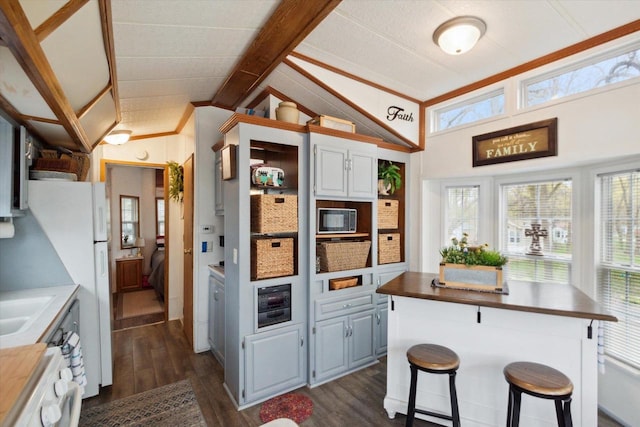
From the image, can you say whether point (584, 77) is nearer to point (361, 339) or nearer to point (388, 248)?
point (388, 248)

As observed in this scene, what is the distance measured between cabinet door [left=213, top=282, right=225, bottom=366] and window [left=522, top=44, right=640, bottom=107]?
3.39 metres

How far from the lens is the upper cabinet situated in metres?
2.72

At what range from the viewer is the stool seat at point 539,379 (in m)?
1.53

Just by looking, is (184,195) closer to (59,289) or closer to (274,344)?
(59,289)

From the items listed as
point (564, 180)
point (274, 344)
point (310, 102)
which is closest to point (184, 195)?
Answer: point (310, 102)

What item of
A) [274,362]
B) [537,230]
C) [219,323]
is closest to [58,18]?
[274,362]

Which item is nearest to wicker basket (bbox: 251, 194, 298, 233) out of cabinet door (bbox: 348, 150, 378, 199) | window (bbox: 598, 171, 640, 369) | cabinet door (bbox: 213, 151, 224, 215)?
cabinet door (bbox: 348, 150, 378, 199)

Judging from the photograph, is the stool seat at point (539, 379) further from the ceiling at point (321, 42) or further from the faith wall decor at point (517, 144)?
the ceiling at point (321, 42)

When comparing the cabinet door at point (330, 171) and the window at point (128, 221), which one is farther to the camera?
the window at point (128, 221)

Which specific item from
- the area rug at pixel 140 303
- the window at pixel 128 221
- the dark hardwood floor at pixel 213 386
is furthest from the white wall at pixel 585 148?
the window at pixel 128 221

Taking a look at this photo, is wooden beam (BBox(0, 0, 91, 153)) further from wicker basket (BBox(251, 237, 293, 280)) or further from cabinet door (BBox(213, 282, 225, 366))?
cabinet door (BBox(213, 282, 225, 366))

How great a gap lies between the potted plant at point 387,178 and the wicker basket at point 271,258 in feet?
4.33

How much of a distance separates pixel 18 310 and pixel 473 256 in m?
3.24

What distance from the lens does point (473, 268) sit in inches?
86.7
